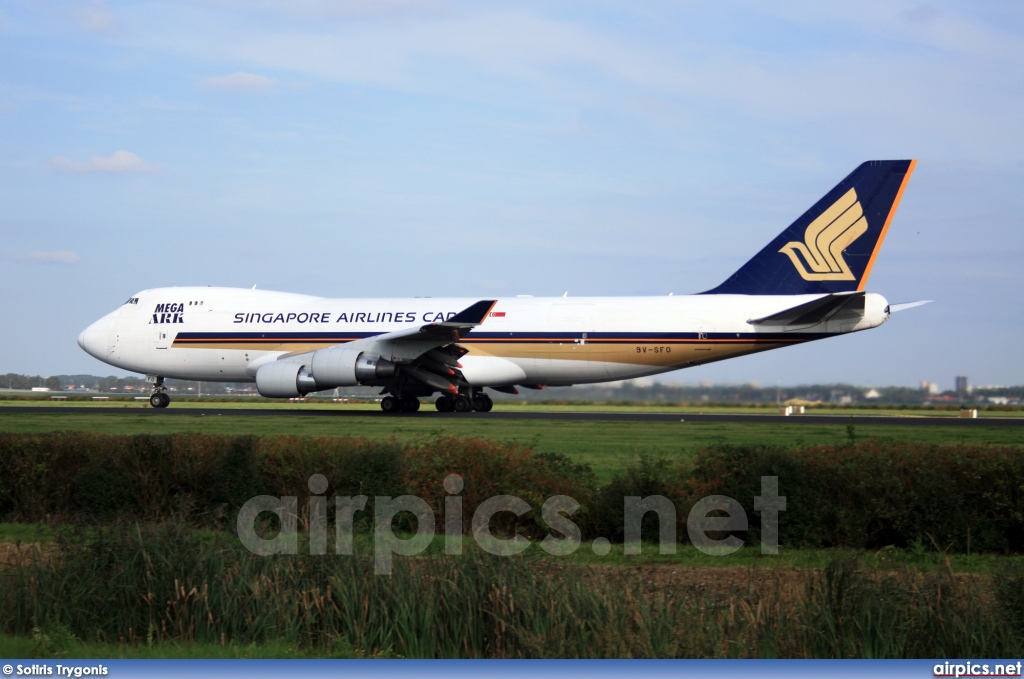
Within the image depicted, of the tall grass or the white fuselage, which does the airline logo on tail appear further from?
the tall grass

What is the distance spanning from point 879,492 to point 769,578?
332 cm

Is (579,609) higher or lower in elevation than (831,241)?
lower

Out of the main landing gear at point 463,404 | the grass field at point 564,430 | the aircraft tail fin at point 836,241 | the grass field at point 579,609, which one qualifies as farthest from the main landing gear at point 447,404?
the grass field at point 579,609

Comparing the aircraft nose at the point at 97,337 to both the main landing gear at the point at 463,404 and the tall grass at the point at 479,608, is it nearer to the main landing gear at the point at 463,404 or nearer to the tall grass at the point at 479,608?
the main landing gear at the point at 463,404

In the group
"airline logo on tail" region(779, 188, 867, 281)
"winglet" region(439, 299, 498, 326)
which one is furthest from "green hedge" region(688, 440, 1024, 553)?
"airline logo on tail" region(779, 188, 867, 281)

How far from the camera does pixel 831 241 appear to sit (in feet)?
117

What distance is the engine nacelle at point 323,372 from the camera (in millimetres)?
A: 35281

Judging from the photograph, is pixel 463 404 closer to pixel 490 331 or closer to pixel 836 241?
pixel 490 331

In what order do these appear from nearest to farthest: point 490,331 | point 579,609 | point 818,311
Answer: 1. point 579,609
2. point 818,311
3. point 490,331

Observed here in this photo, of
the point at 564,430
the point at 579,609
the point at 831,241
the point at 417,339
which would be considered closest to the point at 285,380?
the point at 417,339

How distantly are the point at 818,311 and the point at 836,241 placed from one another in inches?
167

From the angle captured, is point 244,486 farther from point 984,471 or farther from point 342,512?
point 984,471

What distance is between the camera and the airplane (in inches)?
1356

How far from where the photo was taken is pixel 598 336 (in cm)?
3569
